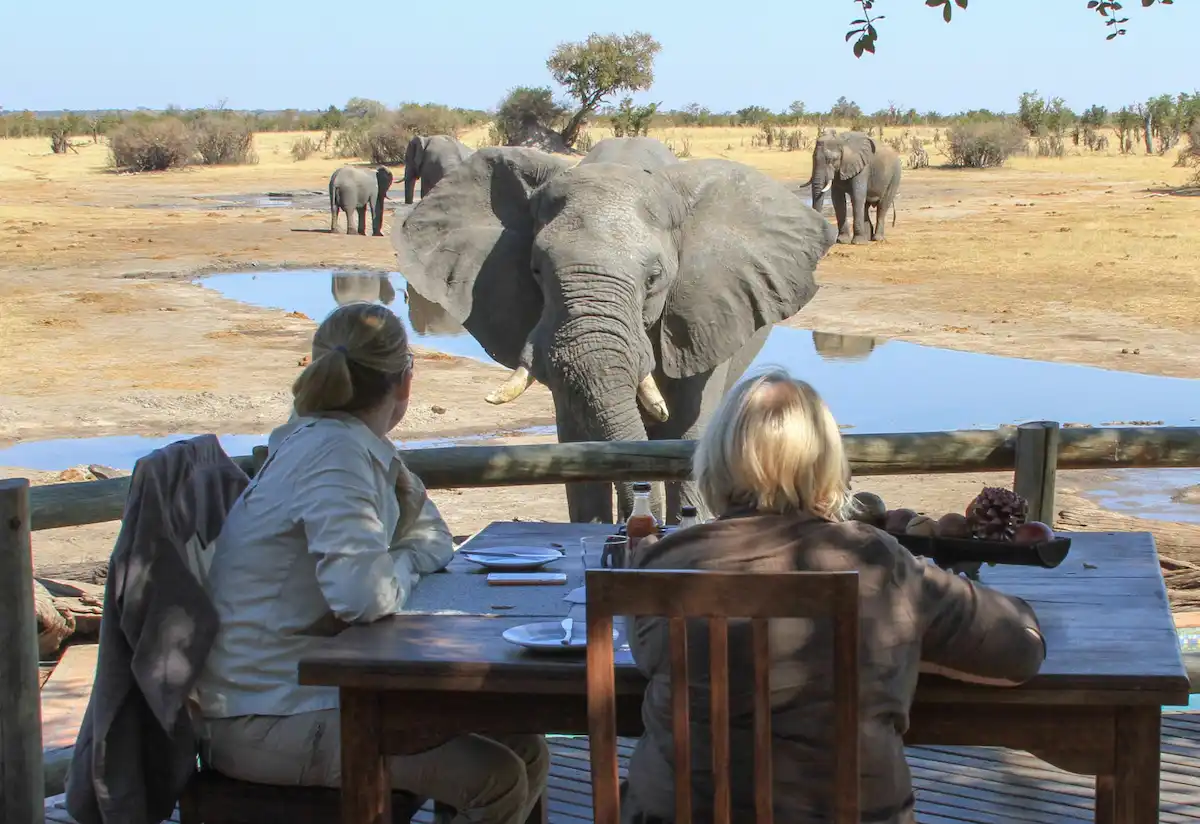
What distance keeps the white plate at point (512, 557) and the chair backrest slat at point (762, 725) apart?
1.16 metres

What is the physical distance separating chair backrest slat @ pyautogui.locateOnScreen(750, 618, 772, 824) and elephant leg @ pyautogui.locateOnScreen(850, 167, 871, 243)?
2296cm

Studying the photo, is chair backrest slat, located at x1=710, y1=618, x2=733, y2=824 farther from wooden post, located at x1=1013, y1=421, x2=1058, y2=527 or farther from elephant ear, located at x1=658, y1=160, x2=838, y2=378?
elephant ear, located at x1=658, y1=160, x2=838, y2=378

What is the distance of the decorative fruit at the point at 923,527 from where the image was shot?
3.10 metres

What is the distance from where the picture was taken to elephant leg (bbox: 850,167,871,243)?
24.7 metres

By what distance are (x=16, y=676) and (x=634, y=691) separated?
66.2 inches

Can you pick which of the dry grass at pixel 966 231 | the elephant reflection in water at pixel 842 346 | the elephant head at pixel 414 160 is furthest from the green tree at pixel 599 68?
the elephant reflection in water at pixel 842 346

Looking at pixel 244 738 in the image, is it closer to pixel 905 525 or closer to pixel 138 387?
pixel 905 525

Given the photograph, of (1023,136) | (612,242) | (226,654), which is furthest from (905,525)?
(1023,136)

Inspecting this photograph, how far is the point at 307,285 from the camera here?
68.7ft

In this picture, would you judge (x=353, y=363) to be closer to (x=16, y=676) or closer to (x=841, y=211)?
(x=16, y=676)

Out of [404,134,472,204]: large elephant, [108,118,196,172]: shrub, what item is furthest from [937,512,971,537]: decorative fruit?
[108,118,196,172]: shrub

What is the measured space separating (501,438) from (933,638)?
8.68 meters

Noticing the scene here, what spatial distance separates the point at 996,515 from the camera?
307cm

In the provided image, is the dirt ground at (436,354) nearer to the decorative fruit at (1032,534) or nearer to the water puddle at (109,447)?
the water puddle at (109,447)
